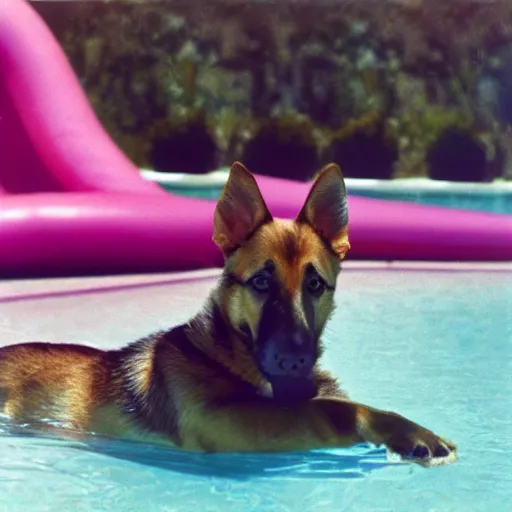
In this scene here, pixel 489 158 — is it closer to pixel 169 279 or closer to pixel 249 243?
pixel 169 279

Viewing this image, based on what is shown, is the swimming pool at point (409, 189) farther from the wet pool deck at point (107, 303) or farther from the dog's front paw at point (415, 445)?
the dog's front paw at point (415, 445)

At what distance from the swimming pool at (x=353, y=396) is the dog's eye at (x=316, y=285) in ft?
1.76

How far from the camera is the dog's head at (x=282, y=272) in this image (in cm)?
344

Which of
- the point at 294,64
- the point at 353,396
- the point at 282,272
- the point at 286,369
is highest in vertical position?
the point at 294,64

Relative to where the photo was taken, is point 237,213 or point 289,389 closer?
point 289,389

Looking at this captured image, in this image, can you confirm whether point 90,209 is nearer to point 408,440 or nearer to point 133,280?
point 133,280

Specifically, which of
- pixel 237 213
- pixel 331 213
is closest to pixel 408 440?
pixel 331 213

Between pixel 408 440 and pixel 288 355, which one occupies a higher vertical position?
pixel 288 355

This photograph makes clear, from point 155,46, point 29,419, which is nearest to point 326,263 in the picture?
point 29,419

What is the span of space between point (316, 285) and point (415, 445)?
0.63 meters

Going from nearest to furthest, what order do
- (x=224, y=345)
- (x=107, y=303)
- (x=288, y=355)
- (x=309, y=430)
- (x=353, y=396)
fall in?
(x=288, y=355) → (x=309, y=430) → (x=224, y=345) → (x=353, y=396) → (x=107, y=303)

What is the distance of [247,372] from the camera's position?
3.60m

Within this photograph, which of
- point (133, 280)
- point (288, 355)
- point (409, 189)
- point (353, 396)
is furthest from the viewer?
point (409, 189)

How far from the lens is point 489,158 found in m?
15.8
